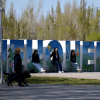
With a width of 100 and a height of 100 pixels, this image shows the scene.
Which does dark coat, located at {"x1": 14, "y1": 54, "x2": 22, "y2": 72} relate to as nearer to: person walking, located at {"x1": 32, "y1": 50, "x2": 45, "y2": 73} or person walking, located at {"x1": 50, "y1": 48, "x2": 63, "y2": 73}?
person walking, located at {"x1": 32, "y1": 50, "x2": 45, "y2": 73}

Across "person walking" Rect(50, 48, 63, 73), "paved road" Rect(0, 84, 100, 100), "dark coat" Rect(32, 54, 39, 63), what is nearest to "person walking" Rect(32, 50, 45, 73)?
"dark coat" Rect(32, 54, 39, 63)

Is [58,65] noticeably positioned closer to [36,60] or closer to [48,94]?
[36,60]

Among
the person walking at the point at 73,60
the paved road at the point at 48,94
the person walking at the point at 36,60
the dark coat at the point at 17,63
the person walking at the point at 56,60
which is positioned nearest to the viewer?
the paved road at the point at 48,94

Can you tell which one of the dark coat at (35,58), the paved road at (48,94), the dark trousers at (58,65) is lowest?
the paved road at (48,94)

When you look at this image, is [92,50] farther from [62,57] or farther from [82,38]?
[82,38]

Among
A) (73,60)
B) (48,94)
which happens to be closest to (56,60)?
(73,60)

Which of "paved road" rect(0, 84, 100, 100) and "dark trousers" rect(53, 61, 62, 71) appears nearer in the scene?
"paved road" rect(0, 84, 100, 100)

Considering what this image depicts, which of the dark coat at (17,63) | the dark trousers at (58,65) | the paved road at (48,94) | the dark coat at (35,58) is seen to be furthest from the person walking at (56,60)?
the paved road at (48,94)

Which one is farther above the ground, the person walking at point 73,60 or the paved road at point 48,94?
the person walking at point 73,60

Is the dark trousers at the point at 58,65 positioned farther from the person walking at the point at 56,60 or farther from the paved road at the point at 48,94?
the paved road at the point at 48,94

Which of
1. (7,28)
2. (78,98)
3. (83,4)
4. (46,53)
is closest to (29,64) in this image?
(46,53)

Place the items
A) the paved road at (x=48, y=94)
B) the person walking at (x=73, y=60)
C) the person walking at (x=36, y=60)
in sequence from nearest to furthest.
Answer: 1. the paved road at (x=48, y=94)
2. the person walking at (x=36, y=60)
3. the person walking at (x=73, y=60)

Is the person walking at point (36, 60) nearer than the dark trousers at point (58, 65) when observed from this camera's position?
Yes

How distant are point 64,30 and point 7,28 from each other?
8539 mm
